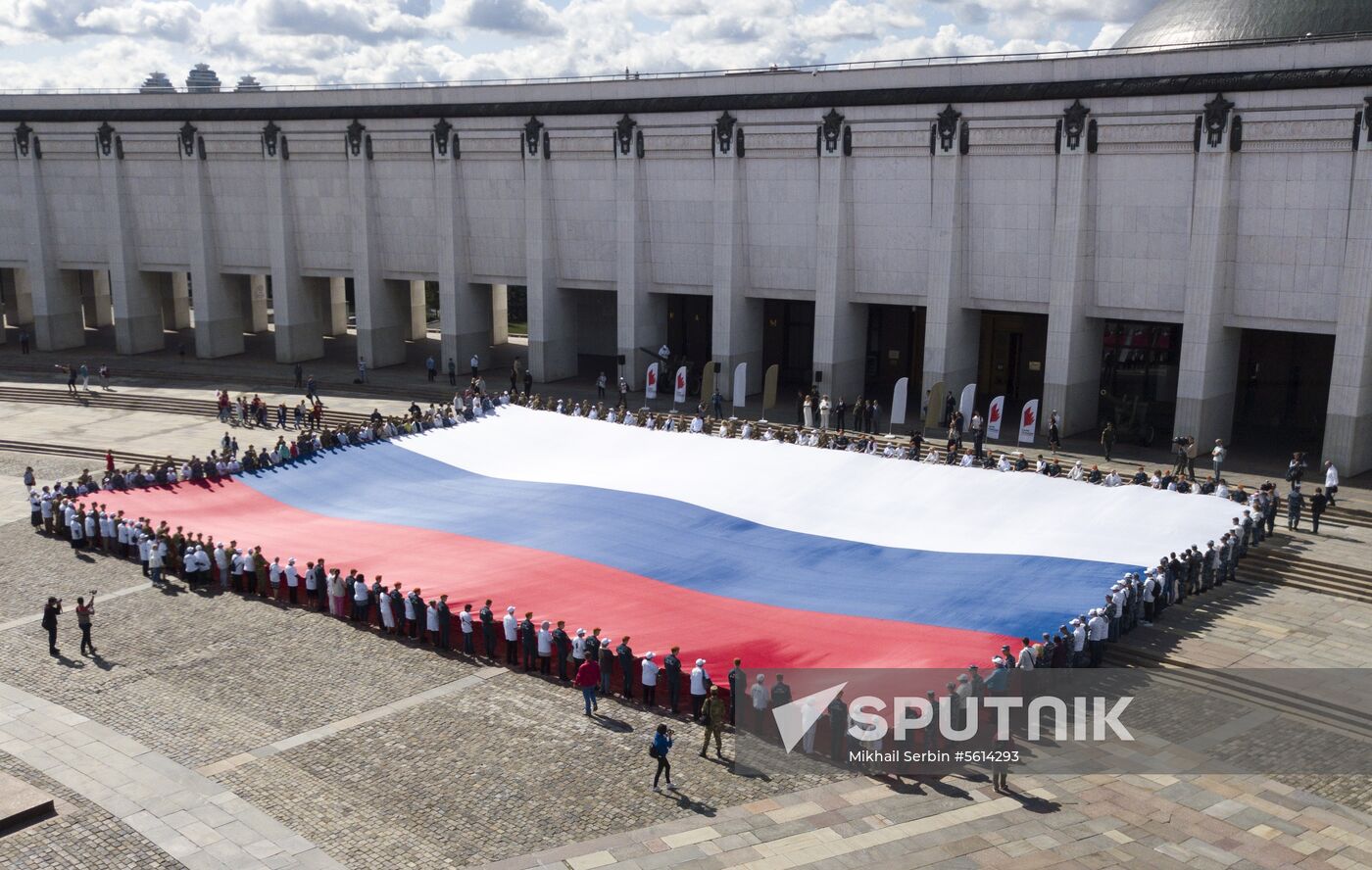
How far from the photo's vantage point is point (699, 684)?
22.0m

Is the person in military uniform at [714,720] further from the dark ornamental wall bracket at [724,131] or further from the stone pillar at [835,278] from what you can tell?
the dark ornamental wall bracket at [724,131]

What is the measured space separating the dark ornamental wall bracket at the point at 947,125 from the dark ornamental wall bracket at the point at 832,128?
3655mm

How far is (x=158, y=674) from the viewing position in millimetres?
24625

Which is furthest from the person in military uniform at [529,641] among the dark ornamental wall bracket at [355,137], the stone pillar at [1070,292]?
the dark ornamental wall bracket at [355,137]

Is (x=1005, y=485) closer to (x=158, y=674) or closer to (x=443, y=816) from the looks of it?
(x=443, y=816)

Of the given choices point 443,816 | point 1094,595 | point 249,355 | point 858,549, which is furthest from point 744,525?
point 249,355

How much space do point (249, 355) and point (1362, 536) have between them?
168ft

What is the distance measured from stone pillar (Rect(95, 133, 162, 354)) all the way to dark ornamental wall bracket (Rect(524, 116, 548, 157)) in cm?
2325

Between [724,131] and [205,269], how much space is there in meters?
28.4

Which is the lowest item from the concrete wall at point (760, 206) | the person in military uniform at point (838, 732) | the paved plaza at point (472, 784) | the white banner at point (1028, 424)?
the paved plaza at point (472, 784)

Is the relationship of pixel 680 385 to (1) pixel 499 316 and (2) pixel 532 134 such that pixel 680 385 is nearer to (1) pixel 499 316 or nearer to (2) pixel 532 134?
(2) pixel 532 134

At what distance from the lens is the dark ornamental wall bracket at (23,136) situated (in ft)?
213

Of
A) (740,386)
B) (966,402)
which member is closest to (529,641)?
(740,386)

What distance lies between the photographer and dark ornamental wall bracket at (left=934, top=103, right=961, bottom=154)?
44781 mm
